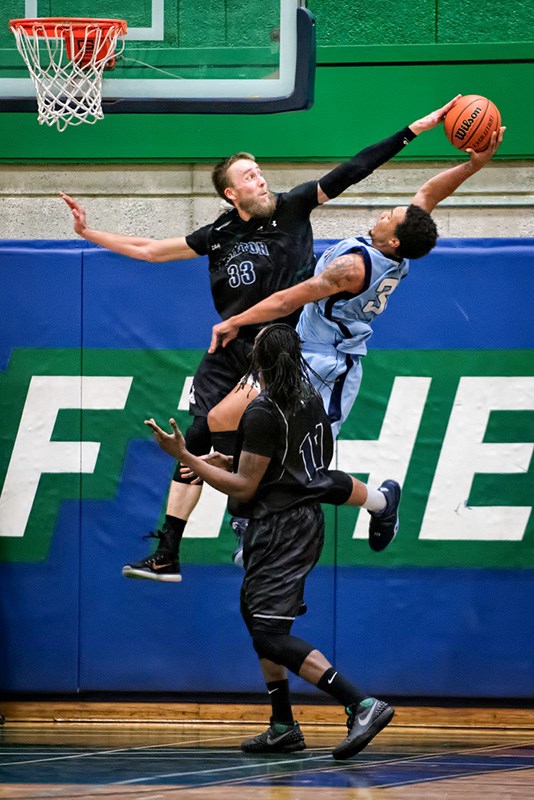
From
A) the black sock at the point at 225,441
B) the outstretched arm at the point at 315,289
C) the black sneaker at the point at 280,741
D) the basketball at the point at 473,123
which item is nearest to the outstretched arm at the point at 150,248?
the outstretched arm at the point at 315,289

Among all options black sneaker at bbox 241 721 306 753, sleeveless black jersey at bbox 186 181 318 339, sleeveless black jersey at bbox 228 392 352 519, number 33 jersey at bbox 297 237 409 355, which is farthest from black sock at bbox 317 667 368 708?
sleeveless black jersey at bbox 186 181 318 339

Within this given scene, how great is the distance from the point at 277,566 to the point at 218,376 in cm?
132

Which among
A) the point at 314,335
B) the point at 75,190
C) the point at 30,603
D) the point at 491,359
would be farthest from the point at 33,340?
the point at 491,359

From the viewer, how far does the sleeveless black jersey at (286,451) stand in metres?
6.40

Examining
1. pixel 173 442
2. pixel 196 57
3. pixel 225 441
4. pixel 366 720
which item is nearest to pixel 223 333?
pixel 225 441

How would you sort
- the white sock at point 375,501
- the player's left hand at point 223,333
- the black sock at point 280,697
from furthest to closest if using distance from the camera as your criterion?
the white sock at point 375,501 < the player's left hand at point 223,333 < the black sock at point 280,697

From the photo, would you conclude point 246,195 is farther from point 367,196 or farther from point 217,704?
point 217,704

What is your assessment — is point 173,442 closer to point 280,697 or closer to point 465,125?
point 280,697

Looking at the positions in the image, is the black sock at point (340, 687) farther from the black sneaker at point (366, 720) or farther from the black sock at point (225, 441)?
the black sock at point (225, 441)

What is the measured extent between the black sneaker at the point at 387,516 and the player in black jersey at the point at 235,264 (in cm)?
86

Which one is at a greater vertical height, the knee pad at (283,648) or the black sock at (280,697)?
the knee pad at (283,648)

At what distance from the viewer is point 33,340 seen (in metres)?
8.66

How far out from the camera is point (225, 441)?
7.20 meters

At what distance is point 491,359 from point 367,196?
1.32 meters
